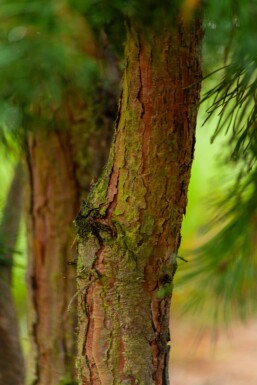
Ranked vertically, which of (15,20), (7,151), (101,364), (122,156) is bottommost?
(101,364)

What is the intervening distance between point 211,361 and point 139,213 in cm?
212

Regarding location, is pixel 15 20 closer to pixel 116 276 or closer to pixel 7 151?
pixel 116 276

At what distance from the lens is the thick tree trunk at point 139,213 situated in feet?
2.21

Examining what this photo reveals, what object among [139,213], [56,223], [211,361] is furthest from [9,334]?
[211,361]

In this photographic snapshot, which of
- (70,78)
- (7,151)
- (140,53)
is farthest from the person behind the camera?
(7,151)

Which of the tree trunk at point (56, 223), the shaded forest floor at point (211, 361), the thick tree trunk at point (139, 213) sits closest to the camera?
the thick tree trunk at point (139, 213)

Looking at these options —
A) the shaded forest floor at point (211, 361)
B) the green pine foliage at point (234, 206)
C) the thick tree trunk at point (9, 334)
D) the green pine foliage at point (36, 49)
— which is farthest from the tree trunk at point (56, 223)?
the shaded forest floor at point (211, 361)

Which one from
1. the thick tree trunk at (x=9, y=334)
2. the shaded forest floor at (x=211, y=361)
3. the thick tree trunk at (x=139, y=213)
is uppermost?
the shaded forest floor at (x=211, y=361)

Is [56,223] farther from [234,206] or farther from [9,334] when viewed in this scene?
[234,206]

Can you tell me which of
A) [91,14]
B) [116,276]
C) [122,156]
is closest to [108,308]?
[116,276]

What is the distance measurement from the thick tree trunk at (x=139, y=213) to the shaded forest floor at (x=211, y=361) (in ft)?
5.87

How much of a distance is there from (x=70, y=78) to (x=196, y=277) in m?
0.39

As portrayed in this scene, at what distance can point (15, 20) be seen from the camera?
694mm

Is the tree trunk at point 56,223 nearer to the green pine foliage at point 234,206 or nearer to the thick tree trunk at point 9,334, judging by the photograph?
the thick tree trunk at point 9,334
